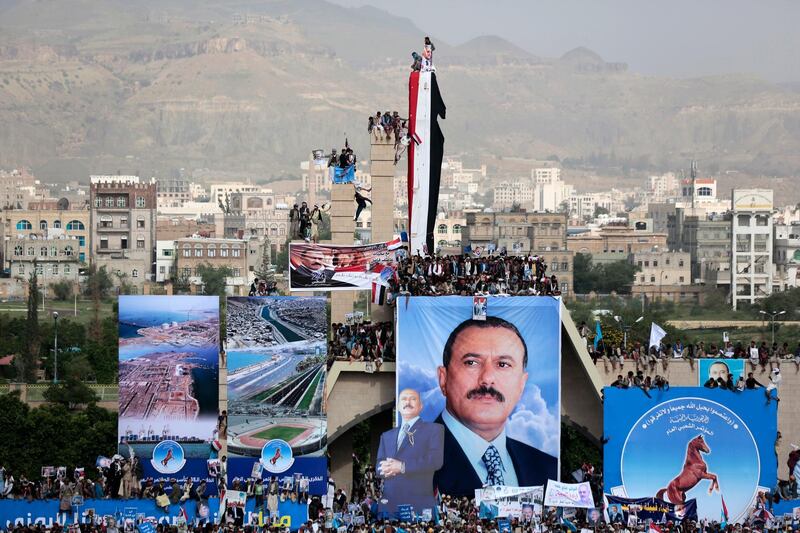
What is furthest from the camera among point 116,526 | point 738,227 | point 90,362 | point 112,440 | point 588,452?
point 738,227

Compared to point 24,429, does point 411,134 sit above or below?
above

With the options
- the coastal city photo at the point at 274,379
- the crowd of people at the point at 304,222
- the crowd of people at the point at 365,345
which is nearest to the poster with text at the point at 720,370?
the crowd of people at the point at 365,345

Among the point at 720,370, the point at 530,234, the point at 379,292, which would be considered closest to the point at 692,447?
the point at 720,370

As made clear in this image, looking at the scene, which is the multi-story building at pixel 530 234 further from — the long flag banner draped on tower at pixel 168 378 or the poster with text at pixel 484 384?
the long flag banner draped on tower at pixel 168 378

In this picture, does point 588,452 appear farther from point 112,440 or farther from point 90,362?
point 90,362

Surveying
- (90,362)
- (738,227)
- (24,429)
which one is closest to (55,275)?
(738,227)
